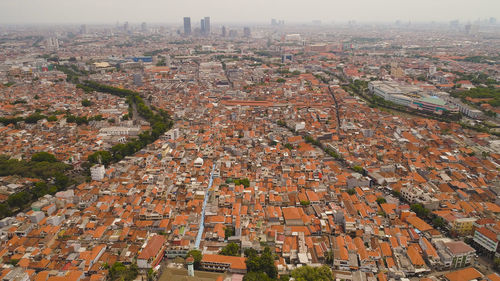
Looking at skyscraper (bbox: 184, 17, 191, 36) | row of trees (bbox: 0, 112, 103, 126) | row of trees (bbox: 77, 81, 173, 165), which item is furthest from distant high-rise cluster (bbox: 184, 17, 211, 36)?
row of trees (bbox: 0, 112, 103, 126)

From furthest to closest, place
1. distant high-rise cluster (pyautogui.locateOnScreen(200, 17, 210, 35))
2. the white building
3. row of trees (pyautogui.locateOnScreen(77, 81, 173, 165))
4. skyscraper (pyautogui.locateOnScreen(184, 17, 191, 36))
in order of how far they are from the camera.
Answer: distant high-rise cluster (pyautogui.locateOnScreen(200, 17, 210, 35)) < skyscraper (pyautogui.locateOnScreen(184, 17, 191, 36)) < row of trees (pyautogui.locateOnScreen(77, 81, 173, 165)) < the white building

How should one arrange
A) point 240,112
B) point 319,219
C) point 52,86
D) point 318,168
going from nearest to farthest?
point 319,219, point 318,168, point 240,112, point 52,86

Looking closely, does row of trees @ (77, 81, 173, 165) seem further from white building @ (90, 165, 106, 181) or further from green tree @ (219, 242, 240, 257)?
green tree @ (219, 242, 240, 257)

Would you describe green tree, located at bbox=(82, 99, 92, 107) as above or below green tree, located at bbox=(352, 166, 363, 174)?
above

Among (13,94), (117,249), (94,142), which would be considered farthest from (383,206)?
(13,94)

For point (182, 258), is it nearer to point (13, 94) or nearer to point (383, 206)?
point (383, 206)

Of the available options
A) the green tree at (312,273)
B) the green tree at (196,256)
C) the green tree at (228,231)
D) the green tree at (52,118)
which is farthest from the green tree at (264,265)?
the green tree at (52,118)

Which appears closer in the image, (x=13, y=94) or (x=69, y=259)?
(x=69, y=259)
